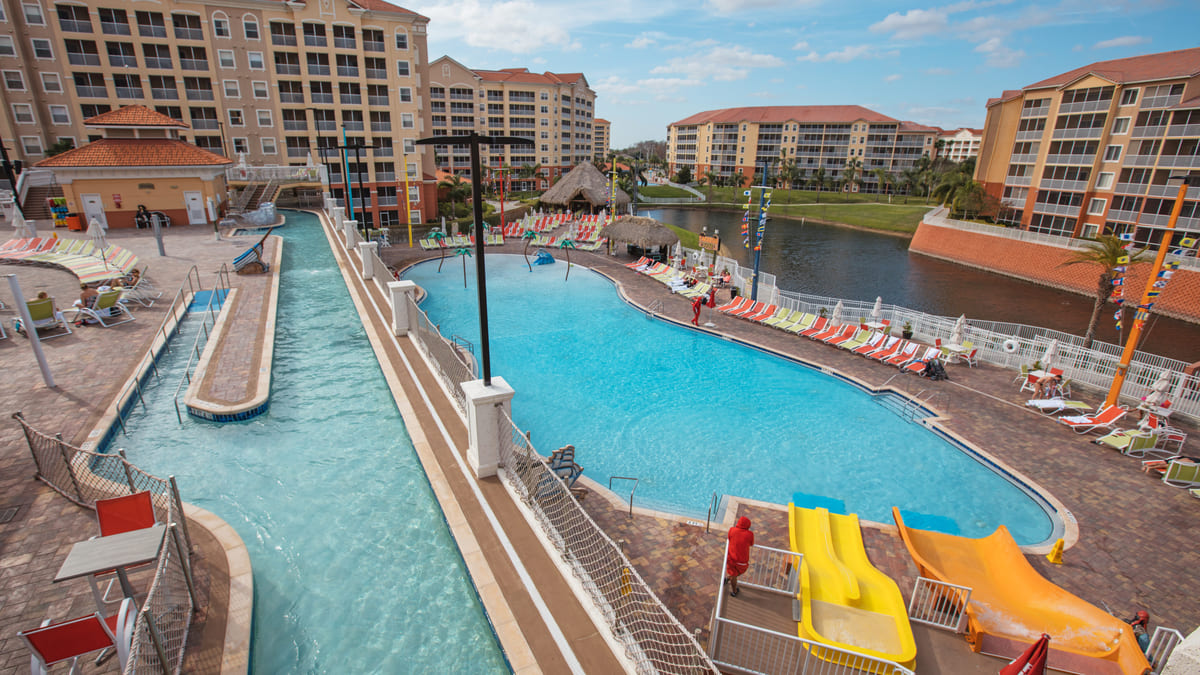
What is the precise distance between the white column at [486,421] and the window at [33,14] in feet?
160

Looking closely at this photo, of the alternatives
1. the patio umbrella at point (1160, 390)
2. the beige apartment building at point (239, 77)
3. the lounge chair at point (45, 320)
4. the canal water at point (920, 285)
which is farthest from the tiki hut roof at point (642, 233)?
the lounge chair at point (45, 320)

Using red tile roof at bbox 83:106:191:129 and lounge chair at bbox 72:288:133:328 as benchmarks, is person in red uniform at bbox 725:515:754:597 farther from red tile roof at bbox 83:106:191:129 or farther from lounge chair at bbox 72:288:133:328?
red tile roof at bbox 83:106:191:129

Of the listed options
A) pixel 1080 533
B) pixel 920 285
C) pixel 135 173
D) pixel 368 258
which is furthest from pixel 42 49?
pixel 920 285

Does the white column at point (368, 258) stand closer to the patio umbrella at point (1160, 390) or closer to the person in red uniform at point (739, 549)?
the person in red uniform at point (739, 549)

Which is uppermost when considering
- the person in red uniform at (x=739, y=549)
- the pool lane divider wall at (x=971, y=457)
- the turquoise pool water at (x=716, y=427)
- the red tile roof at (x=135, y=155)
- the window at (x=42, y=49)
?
the window at (x=42, y=49)

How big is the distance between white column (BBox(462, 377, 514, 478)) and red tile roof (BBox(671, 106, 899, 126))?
101422mm

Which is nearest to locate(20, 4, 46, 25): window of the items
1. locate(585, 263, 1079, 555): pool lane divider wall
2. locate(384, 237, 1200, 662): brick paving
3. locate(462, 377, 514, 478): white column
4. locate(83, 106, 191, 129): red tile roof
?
locate(83, 106, 191, 129): red tile roof

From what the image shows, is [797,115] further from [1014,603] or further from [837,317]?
[1014,603]

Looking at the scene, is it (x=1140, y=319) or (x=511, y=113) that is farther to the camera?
(x=511, y=113)

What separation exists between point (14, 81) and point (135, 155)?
59.6ft

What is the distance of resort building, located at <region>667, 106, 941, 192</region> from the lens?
9325cm

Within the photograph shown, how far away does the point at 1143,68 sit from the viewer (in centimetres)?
3769

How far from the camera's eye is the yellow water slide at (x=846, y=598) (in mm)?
6832

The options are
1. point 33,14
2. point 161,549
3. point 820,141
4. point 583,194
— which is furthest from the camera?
point 820,141
